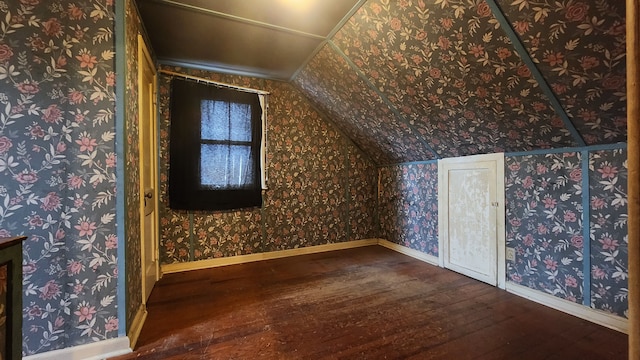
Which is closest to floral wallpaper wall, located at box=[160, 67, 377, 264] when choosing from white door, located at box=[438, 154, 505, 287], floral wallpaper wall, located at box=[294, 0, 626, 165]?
floral wallpaper wall, located at box=[294, 0, 626, 165]

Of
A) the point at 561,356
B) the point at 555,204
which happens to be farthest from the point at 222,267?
the point at 555,204

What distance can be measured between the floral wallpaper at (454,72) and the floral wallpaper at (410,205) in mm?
780

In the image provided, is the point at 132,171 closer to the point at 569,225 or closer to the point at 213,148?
the point at 213,148

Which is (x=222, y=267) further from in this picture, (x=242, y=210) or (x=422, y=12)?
(x=422, y=12)

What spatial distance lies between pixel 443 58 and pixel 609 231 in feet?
5.32

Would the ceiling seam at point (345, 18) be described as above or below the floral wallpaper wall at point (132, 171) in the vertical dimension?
above

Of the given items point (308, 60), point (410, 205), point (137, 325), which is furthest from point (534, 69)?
point (137, 325)

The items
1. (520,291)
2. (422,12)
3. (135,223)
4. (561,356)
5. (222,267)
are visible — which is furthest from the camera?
(222,267)

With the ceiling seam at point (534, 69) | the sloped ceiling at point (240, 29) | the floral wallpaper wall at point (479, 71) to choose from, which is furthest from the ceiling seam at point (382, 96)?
the ceiling seam at point (534, 69)

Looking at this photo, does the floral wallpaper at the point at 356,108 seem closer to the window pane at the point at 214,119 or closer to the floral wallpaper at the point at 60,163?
the window pane at the point at 214,119

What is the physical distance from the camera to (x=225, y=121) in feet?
10.1

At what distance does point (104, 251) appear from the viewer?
1518mm

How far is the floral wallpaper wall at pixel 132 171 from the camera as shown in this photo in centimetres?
162

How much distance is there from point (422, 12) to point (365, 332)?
2.10m
